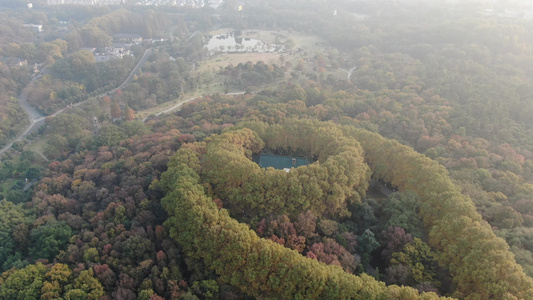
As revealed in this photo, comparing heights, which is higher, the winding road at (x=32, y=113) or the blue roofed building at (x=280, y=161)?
the blue roofed building at (x=280, y=161)

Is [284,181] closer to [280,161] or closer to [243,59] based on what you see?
[280,161]

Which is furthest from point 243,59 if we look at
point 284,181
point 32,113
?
point 284,181

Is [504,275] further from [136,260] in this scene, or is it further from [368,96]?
[368,96]

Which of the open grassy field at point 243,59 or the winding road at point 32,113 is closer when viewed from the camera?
the winding road at point 32,113

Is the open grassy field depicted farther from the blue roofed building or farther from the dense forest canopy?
the blue roofed building

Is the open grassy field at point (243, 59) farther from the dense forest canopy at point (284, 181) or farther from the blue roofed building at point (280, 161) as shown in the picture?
the blue roofed building at point (280, 161)

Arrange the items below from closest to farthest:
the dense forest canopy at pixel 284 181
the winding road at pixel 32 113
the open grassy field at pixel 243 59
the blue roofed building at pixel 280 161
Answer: the dense forest canopy at pixel 284 181
the blue roofed building at pixel 280 161
the winding road at pixel 32 113
the open grassy field at pixel 243 59

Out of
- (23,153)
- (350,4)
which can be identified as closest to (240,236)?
(23,153)

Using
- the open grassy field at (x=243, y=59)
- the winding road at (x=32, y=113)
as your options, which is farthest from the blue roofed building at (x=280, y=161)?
the winding road at (x=32, y=113)

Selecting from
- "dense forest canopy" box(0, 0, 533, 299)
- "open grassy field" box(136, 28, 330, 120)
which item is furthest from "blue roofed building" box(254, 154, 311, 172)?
"open grassy field" box(136, 28, 330, 120)
